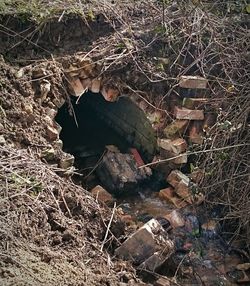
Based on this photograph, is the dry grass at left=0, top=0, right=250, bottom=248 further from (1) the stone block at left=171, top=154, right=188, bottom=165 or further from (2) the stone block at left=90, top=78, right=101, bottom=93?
(1) the stone block at left=171, top=154, right=188, bottom=165

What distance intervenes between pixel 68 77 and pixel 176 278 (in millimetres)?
2635

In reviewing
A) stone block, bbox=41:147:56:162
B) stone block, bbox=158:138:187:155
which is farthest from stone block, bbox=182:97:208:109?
stone block, bbox=41:147:56:162

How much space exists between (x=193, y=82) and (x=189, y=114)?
403mm

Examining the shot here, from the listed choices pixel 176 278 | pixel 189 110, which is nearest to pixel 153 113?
pixel 189 110

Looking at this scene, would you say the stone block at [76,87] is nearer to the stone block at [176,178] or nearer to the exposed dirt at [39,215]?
the exposed dirt at [39,215]

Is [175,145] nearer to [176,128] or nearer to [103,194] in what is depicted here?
[176,128]

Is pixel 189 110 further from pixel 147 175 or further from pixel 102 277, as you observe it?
pixel 102 277

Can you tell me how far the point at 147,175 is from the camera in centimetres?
593

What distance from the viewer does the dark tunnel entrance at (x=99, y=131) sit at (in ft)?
20.0

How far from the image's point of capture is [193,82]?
5.36 meters

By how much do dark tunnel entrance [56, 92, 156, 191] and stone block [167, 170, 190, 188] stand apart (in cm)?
64

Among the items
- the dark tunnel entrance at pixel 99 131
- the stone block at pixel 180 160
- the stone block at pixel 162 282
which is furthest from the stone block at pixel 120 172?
the stone block at pixel 162 282

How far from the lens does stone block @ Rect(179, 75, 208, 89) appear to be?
17.5 ft

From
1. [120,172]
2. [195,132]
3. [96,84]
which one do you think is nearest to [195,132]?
[195,132]
